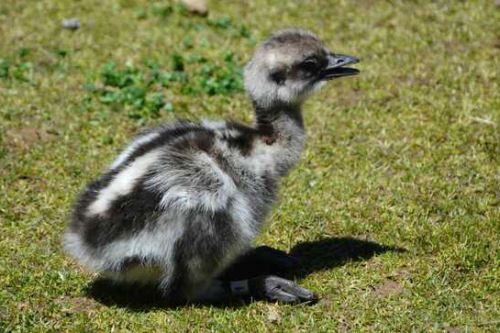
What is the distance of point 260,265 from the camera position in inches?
231

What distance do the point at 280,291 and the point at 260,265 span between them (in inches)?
19.0

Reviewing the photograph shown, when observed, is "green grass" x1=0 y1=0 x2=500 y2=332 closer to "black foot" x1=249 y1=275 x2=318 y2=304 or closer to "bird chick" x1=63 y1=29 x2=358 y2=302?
"black foot" x1=249 y1=275 x2=318 y2=304

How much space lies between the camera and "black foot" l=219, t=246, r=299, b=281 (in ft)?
19.1

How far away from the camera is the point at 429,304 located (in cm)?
536

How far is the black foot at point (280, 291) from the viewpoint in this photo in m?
5.39

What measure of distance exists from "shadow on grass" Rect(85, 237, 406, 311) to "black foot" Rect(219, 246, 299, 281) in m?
0.06

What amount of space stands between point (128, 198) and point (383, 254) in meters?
1.94

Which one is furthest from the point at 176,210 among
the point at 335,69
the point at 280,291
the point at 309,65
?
the point at 335,69

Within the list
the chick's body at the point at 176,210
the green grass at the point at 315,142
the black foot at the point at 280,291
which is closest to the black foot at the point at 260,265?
the green grass at the point at 315,142

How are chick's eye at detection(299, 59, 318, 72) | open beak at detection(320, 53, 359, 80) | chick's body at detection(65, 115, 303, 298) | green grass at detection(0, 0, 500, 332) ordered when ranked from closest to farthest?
chick's body at detection(65, 115, 303, 298)
green grass at detection(0, 0, 500, 332)
chick's eye at detection(299, 59, 318, 72)
open beak at detection(320, 53, 359, 80)

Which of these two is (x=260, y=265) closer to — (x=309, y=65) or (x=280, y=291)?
(x=280, y=291)

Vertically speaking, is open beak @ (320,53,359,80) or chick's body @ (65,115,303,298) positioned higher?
open beak @ (320,53,359,80)

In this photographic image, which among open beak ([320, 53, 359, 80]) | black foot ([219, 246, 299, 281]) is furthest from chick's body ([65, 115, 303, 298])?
open beak ([320, 53, 359, 80])

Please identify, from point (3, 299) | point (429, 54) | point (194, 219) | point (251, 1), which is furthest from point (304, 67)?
point (251, 1)
